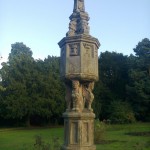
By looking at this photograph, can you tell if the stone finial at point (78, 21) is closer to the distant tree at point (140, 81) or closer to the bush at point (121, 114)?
the bush at point (121, 114)

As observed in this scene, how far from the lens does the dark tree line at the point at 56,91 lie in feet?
126

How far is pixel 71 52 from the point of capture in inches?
303

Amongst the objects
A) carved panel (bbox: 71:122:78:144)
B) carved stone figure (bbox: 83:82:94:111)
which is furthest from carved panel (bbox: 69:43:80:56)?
carved panel (bbox: 71:122:78:144)

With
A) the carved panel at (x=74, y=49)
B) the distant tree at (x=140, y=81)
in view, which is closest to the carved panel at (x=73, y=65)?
the carved panel at (x=74, y=49)

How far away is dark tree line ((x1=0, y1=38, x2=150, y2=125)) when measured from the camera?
Answer: 38.4 meters

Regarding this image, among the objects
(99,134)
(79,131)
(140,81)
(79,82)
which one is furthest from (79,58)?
(140,81)

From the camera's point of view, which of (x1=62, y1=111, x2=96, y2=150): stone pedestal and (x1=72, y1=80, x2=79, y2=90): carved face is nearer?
(x1=62, y1=111, x2=96, y2=150): stone pedestal

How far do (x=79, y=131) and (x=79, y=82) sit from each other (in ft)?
4.12

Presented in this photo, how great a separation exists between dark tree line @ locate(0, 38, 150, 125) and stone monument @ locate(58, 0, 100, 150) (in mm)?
30634

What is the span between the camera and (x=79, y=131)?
7441mm

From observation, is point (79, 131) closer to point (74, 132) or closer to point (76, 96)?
point (74, 132)

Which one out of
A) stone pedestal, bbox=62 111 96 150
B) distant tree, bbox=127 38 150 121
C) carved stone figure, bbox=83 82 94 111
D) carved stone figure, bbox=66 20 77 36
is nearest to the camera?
stone pedestal, bbox=62 111 96 150

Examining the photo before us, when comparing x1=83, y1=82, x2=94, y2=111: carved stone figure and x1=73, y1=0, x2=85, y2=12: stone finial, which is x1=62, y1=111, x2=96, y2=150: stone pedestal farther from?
x1=73, y1=0, x2=85, y2=12: stone finial

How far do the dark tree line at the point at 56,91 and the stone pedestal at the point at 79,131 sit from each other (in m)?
30.8
